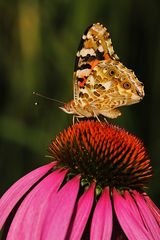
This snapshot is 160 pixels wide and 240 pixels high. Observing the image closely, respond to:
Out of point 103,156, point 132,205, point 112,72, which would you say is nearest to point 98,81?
point 112,72

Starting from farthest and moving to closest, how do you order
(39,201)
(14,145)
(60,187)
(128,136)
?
(14,145) → (128,136) → (60,187) → (39,201)

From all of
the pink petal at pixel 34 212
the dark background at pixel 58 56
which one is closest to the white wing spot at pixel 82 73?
the pink petal at pixel 34 212

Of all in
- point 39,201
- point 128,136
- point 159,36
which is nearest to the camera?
point 39,201

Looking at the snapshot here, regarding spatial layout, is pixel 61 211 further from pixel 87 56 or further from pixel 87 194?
pixel 87 56

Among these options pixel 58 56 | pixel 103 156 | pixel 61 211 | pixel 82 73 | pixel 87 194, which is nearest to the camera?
pixel 61 211

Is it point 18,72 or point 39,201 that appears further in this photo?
point 18,72

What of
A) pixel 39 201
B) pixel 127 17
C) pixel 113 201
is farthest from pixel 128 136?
pixel 127 17

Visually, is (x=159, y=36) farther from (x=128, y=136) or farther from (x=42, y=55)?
(x=128, y=136)

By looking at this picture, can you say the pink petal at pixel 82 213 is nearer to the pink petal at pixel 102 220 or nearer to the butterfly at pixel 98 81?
the pink petal at pixel 102 220
